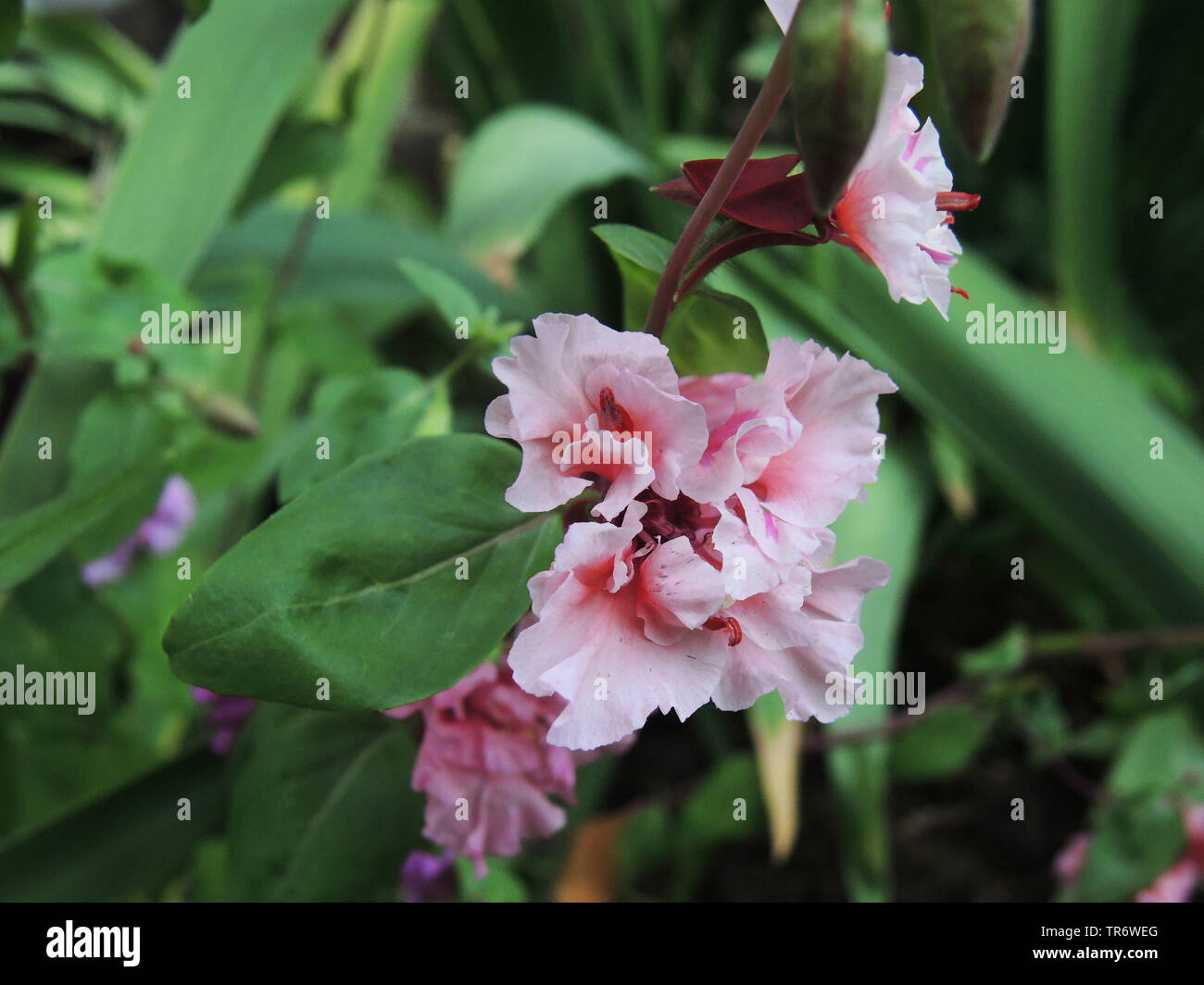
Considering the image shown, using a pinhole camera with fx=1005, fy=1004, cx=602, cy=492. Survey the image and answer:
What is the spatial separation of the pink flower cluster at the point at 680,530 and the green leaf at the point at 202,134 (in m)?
0.42

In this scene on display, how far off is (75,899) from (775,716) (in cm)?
44

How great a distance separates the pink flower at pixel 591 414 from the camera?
0.27 metres

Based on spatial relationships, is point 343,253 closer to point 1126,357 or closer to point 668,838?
point 668,838

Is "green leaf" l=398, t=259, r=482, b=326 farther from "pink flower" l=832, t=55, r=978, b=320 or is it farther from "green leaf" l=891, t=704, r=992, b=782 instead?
"green leaf" l=891, t=704, r=992, b=782

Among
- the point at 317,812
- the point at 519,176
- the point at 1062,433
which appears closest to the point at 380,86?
the point at 519,176

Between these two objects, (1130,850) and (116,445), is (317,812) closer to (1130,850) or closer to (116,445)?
(116,445)

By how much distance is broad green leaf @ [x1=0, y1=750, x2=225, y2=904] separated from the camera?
45cm

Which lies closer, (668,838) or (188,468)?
(188,468)

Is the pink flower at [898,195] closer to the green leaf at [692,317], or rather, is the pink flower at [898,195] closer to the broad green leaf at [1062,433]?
the green leaf at [692,317]

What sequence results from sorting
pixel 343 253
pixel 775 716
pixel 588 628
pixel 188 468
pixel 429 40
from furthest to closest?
1. pixel 429 40
2. pixel 343 253
3. pixel 775 716
4. pixel 188 468
5. pixel 588 628

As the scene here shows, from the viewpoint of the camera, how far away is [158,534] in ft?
2.43

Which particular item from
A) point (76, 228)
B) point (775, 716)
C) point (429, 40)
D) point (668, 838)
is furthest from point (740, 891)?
point (429, 40)

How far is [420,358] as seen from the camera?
1.16 meters

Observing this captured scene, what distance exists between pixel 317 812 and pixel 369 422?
15cm
